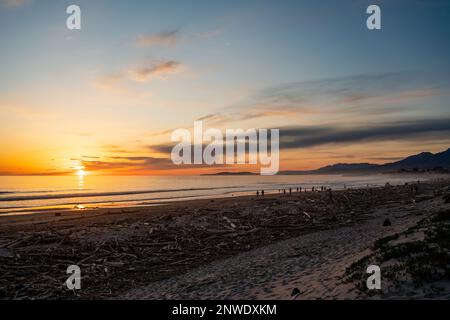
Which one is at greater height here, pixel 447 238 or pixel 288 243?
pixel 447 238

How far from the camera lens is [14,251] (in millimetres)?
18656

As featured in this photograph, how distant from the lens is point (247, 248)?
2042cm

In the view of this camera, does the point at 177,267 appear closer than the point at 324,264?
No

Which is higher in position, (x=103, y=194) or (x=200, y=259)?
(x=200, y=259)

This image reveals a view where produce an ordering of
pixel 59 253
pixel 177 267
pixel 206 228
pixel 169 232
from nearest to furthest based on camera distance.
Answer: pixel 177 267 < pixel 59 253 < pixel 169 232 < pixel 206 228

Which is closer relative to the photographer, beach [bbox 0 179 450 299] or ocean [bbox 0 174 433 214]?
beach [bbox 0 179 450 299]

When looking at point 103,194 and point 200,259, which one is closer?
point 200,259

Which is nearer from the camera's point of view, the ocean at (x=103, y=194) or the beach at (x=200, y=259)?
the beach at (x=200, y=259)
